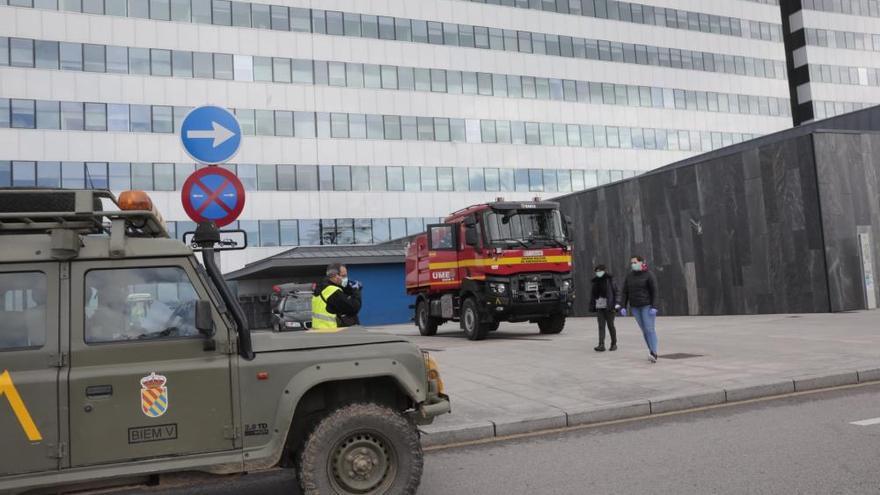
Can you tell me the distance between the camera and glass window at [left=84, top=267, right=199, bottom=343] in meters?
→ 4.05

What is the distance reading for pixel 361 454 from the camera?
4.33 meters

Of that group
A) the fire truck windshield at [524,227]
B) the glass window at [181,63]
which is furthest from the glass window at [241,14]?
the fire truck windshield at [524,227]

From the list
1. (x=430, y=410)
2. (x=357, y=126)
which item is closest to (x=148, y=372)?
(x=430, y=410)

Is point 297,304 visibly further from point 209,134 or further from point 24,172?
point 24,172

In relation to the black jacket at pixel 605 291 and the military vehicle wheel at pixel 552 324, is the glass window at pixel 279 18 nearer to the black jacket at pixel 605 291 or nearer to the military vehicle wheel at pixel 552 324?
the military vehicle wheel at pixel 552 324

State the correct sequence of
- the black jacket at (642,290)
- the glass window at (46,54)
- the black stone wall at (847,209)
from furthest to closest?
the glass window at (46,54) < the black stone wall at (847,209) < the black jacket at (642,290)

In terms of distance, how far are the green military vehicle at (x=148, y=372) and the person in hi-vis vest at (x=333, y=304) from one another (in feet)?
9.83

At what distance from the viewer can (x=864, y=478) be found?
181 inches

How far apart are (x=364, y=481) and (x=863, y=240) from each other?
18206mm

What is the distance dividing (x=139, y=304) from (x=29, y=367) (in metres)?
0.68

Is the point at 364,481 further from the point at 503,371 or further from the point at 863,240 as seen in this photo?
the point at 863,240

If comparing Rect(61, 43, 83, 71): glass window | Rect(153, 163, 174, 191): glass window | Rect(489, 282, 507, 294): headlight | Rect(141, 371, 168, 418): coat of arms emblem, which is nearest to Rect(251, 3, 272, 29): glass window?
Rect(61, 43, 83, 71): glass window

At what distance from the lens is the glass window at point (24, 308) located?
3.89 m

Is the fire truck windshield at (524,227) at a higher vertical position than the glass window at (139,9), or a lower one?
lower
